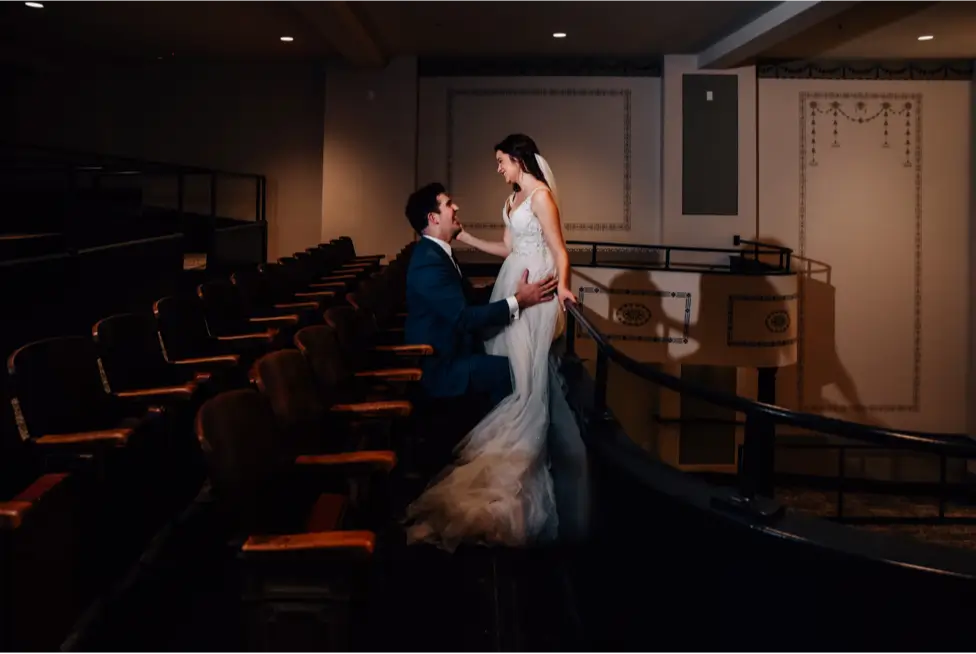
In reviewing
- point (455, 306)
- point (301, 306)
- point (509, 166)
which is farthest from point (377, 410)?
point (301, 306)

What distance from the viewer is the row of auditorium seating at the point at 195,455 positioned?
154cm

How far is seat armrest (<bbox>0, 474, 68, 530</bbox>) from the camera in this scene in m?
1.50

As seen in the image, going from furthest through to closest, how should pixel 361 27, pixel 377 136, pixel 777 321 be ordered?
1. pixel 377 136
2. pixel 777 321
3. pixel 361 27

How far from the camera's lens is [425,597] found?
7.35 ft

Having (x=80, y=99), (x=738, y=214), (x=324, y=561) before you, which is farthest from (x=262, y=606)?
(x=80, y=99)

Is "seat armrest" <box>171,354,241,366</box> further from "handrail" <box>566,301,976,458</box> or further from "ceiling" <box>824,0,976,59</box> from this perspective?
"ceiling" <box>824,0,976,59</box>

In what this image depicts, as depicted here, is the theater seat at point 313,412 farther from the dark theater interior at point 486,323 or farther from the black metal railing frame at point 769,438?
the black metal railing frame at point 769,438

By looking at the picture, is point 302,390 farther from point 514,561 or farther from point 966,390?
point 966,390

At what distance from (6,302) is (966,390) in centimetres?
855

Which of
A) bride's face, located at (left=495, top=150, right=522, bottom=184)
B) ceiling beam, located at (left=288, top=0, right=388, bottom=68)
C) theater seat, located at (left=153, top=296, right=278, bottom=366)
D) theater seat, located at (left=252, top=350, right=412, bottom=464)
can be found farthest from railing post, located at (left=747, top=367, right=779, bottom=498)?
ceiling beam, located at (left=288, top=0, right=388, bottom=68)

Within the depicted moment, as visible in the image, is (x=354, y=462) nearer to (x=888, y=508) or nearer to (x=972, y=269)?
(x=888, y=508)

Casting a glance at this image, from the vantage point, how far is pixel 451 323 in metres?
3.13

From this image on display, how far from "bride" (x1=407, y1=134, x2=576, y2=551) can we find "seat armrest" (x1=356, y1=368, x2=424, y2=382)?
0.30 m

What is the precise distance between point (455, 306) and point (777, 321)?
17.8ft
